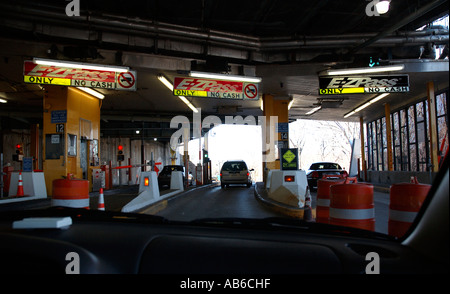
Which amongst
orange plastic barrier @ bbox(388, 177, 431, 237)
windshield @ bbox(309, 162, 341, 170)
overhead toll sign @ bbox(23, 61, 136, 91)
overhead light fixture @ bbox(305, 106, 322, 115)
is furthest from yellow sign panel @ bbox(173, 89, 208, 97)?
orange plastic barrier @ bbox(388, 177, 431, 237)

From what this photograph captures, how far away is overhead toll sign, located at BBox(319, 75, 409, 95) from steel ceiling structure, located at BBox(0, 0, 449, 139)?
56 centimetres

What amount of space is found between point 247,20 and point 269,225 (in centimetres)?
1018

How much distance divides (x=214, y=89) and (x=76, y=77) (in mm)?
4873

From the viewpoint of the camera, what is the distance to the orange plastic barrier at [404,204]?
123 inches

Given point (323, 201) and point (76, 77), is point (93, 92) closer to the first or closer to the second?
point (76, 77)

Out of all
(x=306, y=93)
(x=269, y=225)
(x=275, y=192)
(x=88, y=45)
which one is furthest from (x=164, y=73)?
(x=269, y=225)

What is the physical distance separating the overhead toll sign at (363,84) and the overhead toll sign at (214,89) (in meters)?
2.85

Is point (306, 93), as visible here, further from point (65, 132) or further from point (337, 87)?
point (65, 132)

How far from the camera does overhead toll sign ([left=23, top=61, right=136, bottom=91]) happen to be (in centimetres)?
1073

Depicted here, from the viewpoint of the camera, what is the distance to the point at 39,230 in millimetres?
1733

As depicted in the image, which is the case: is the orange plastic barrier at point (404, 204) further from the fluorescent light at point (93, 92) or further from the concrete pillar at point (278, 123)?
the fluorescent light at point (93, 92)

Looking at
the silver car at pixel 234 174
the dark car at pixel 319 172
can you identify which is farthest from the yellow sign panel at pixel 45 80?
the dark car at pixel 319 172

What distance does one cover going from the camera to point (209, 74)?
41.1 feet

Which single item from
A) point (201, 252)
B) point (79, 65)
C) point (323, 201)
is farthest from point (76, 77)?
point (201, 252)
